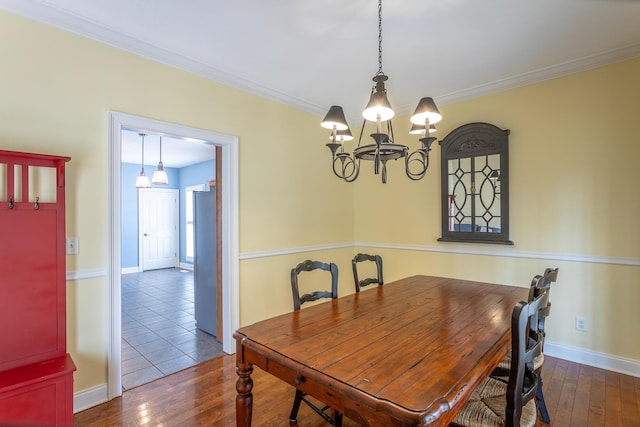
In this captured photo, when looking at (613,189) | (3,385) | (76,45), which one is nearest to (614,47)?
(613,189)

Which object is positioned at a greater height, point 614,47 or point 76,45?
point 614,47

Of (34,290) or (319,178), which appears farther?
(319,178)

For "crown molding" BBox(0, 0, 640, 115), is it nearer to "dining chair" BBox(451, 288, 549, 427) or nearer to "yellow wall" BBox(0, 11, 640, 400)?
"yellow wall" BBox(0, 11, 640, 400)

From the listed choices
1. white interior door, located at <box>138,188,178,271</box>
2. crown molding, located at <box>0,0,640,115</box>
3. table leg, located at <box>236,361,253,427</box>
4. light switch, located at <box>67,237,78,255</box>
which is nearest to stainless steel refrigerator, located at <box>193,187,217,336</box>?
crown molding, located at <box>0,0,640,115</box>

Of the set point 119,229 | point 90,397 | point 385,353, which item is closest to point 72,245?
point 119,229

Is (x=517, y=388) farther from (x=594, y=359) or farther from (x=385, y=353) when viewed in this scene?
(x=594, y=359)

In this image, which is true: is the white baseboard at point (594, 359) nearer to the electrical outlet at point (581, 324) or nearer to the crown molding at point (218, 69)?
the electrical outlet at point (581, 324)

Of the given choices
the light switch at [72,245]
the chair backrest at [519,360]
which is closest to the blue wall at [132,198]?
the light switch at [72,245]

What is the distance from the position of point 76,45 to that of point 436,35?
260 centimetres

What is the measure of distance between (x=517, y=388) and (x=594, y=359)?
7.59 feet

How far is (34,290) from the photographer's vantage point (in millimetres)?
1909

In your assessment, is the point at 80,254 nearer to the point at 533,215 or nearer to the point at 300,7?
the point at 300,7

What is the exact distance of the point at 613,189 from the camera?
2.67 m

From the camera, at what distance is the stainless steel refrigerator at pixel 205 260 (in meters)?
3.53
